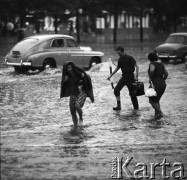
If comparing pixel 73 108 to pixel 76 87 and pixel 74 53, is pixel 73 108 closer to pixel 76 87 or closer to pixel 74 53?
pixel 76 87

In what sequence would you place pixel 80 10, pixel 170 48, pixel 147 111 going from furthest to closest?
pixel 80 10 → pixel 170 48 → pixel 147 111

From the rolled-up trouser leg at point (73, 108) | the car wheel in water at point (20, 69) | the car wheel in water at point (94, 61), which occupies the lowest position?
the car wheel in water at point (20, 69)

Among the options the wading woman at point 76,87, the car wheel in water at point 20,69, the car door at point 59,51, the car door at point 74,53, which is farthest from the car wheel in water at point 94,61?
the wading woman at point 76,87

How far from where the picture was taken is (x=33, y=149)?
11773mm

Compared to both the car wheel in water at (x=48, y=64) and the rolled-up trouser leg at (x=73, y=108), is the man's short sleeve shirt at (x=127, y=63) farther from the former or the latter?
the car wheel in water at (x=48, y=64)

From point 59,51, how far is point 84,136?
55.4ft

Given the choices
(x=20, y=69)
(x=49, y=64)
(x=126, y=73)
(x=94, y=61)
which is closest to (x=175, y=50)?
(x=94, y=61)

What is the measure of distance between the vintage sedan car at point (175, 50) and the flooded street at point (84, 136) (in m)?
14.2

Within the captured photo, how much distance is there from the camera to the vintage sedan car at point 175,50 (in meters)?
36.3

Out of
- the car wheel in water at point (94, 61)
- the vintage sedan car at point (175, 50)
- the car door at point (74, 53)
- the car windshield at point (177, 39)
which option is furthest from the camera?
the car windshield at point (177, 39)

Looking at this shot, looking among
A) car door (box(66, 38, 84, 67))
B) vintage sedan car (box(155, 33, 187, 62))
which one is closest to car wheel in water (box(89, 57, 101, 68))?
car door (box(66, 38, 84, 67))

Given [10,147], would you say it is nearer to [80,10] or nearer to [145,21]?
[80,10]

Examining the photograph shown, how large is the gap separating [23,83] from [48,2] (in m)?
33.3

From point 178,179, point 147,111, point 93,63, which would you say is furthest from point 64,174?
point 93,63
